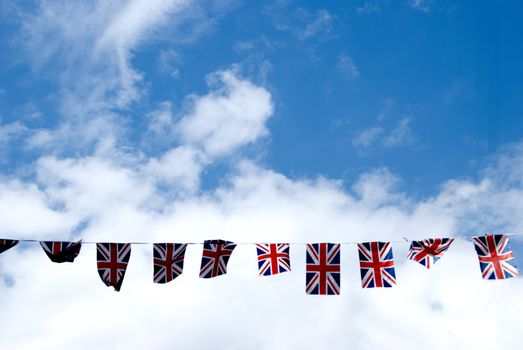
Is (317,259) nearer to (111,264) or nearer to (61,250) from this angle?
(111,264)

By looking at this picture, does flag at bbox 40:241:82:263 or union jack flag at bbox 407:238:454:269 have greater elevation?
union jack flag at bbox 407:238:454:269

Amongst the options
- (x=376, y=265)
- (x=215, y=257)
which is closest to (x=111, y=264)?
(x=215, y=257)

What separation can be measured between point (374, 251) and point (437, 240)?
8.12ft

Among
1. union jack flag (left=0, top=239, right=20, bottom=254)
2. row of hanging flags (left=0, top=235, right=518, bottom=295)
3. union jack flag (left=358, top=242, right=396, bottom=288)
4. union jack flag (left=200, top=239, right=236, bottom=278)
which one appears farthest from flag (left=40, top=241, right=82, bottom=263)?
union jack flag (left=358, top=242, right=396, bottom=288)

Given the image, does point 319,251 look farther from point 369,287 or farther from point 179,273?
point 179,273

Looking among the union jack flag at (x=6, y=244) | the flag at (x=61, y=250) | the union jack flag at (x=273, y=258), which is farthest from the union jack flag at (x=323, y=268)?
the union jack flag at (x=6, y=244)

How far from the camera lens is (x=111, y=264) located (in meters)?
20.3

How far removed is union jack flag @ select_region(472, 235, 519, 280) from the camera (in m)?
20.4

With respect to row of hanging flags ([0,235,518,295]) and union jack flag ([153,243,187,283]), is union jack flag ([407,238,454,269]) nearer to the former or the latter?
row of hanging flags ([0,235,518,295])

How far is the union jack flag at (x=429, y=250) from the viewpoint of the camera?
2105 centimetres

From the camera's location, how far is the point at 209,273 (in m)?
20.7

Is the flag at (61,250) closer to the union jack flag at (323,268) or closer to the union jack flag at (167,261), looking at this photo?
the union jack flag at (167,261)

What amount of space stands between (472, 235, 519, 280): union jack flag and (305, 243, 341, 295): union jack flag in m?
5.42

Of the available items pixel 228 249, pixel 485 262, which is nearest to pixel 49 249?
pixel 228 249
